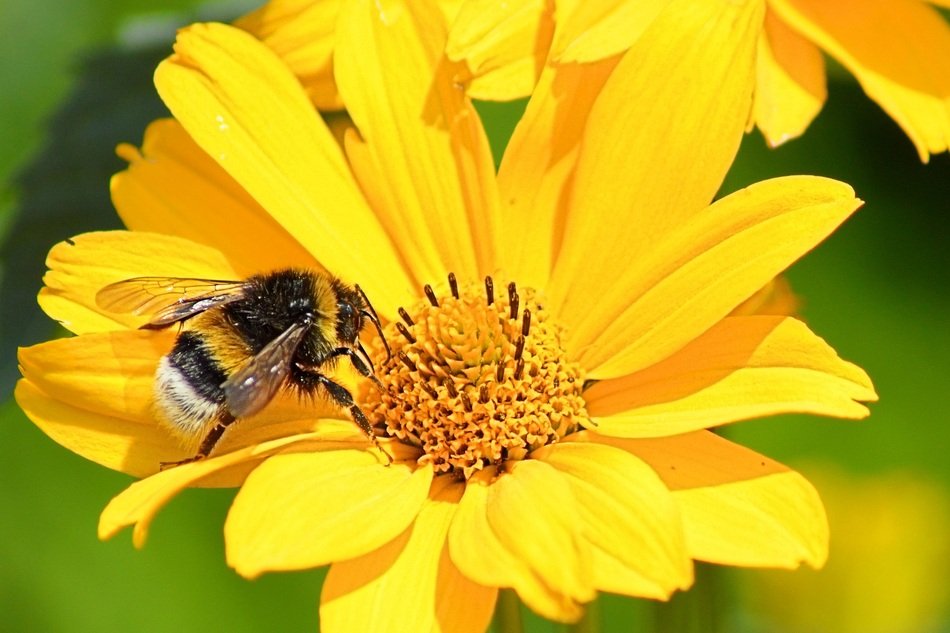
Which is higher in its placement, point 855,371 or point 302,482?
point 302,482

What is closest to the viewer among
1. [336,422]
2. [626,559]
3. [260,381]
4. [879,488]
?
[626,559]

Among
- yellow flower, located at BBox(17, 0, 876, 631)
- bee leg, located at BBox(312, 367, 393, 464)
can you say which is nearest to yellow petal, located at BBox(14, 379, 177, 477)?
yellow flower, located at BBox(17, 0, 876, 631)

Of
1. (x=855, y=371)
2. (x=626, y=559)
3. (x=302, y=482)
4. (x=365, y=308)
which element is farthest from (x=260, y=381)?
(x=855, y=371)

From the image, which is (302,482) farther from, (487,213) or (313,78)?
(313,78)

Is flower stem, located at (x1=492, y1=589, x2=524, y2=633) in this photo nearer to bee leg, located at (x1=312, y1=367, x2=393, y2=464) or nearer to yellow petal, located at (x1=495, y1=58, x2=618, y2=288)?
bee leg, located at (x1=312, y1=367, x2=393, y2=464)

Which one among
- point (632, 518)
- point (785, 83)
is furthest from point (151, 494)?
point (785, 83)

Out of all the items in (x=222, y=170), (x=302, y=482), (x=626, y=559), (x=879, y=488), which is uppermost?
(x=222, y=170)
